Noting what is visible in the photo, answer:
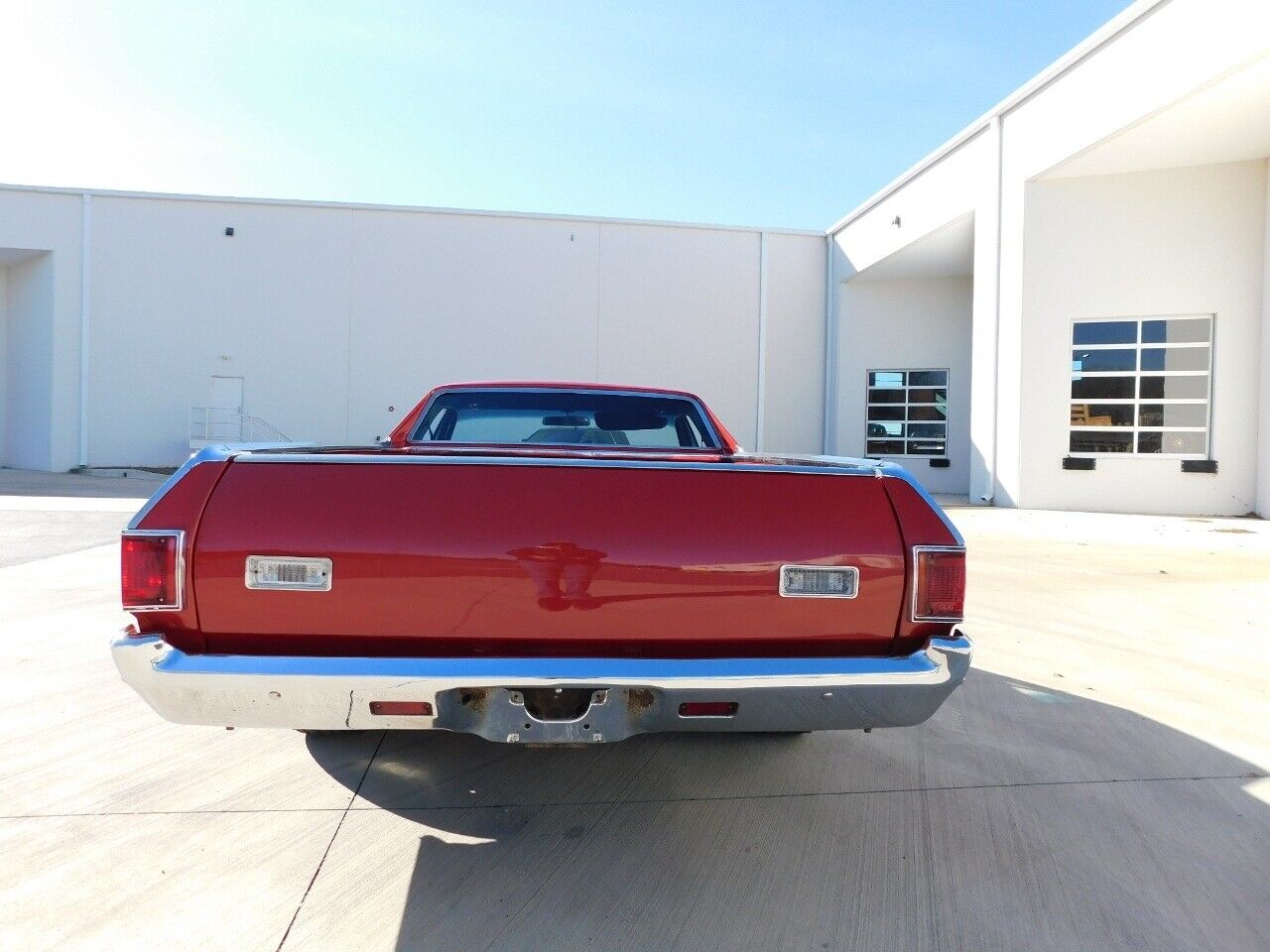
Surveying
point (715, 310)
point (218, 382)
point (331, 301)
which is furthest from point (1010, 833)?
point (218, 382)

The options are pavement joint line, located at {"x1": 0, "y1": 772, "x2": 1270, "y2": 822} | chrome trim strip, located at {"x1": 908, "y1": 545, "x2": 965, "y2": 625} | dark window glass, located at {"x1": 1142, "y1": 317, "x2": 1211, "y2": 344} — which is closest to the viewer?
chrome trim strip, located at {"x1": 908, "y1": 545, "x2": 965, "y2": 625}

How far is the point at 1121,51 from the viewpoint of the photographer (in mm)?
9883

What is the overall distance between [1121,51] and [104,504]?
51.6 ft

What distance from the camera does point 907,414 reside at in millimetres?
17734

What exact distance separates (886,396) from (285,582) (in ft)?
57.5

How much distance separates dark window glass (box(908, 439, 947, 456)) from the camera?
57.5ft

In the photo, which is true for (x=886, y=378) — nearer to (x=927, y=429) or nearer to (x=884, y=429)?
(x=884, y=429)

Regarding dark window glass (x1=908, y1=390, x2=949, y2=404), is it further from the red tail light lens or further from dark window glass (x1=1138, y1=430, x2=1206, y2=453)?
the red tail light lens

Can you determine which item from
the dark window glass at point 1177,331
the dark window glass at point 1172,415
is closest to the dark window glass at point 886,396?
the dark window glass at point 1172,415

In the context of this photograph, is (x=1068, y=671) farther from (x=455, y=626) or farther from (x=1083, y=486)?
(x=1083, y=486)

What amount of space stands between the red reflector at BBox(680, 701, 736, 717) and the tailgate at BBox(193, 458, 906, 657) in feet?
0.46

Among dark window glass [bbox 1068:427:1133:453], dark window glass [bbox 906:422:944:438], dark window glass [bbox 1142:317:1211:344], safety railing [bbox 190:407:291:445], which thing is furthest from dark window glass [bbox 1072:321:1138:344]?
safety railing [bbox 190:407:291:445]

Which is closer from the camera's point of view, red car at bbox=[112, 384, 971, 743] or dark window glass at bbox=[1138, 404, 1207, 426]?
red car at bbox=[112, 384, 971, 743]

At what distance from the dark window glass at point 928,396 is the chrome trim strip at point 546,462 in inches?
653
